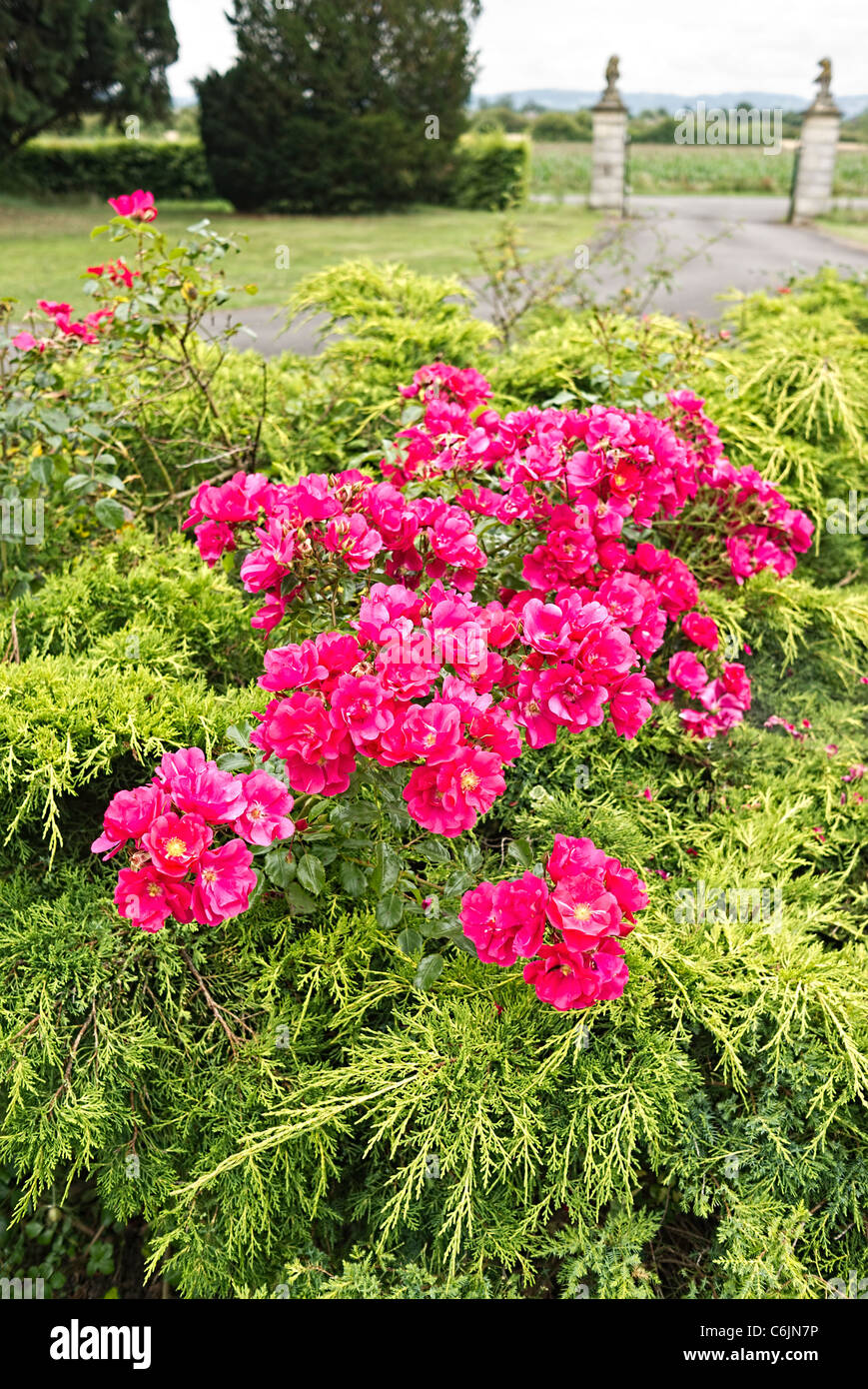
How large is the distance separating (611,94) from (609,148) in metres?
1.12

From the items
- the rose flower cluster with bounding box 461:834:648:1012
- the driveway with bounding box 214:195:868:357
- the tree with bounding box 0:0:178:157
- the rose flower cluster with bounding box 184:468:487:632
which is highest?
the tree with bounding box 0:0:178:157

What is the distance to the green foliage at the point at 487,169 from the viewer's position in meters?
21.4

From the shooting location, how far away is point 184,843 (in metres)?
1.33

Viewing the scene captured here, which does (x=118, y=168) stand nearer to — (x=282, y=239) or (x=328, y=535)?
(x=282, y=239)

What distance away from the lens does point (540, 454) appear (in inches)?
75.5

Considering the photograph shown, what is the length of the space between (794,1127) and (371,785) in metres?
1.00

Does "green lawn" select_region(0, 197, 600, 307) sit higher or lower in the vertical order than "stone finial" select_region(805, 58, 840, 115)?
lower

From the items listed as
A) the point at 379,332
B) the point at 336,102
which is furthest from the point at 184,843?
the point at 336,102

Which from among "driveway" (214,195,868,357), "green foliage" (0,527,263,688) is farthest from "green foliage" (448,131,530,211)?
"green foliage" (0,527,263,688)

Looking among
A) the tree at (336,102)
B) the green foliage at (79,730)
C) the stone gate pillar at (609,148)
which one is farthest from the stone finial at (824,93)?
the green foliage at (79,730)

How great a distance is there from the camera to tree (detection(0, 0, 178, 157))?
59.5ft

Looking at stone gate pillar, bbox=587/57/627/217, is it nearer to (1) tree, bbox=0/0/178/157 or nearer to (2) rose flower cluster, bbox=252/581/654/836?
(1) tree, bbox=0/0/178/157

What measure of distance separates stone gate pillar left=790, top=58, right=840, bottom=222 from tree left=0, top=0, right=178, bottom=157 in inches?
538

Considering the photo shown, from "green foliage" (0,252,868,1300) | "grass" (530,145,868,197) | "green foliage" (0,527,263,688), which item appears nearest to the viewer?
"green foliage" (0,252,868,1300)
